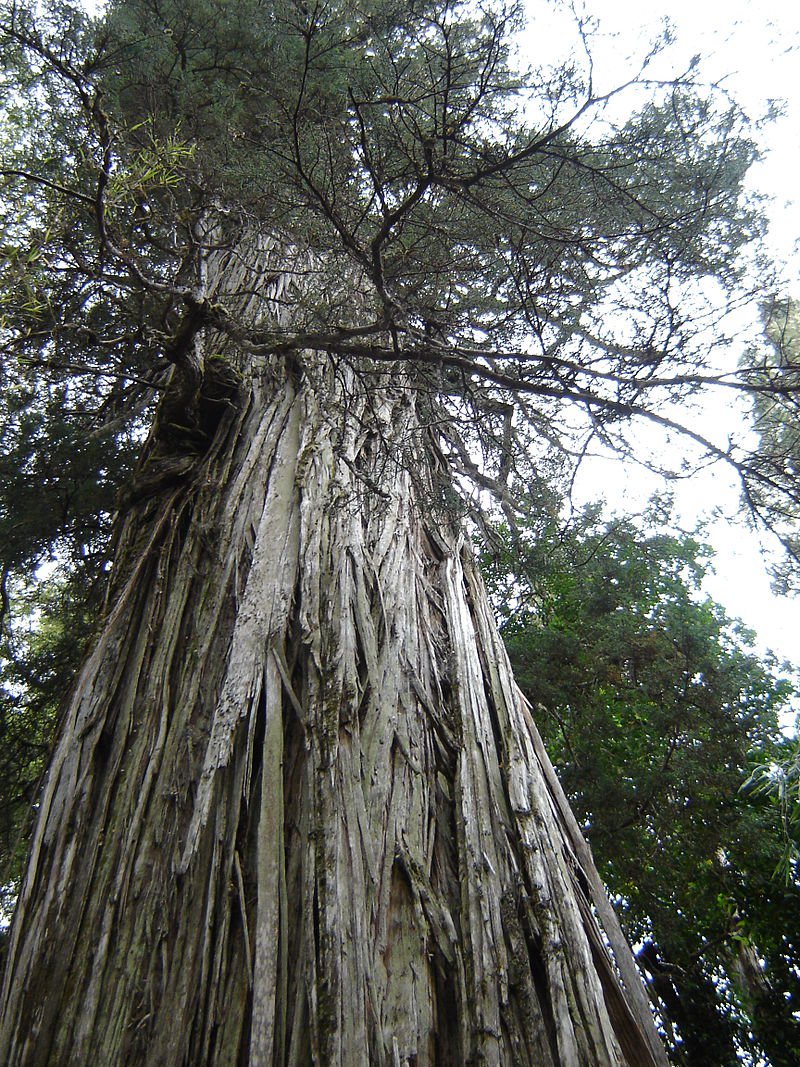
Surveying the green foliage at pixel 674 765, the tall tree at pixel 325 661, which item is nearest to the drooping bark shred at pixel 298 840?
the tall tree at pixel 325 661

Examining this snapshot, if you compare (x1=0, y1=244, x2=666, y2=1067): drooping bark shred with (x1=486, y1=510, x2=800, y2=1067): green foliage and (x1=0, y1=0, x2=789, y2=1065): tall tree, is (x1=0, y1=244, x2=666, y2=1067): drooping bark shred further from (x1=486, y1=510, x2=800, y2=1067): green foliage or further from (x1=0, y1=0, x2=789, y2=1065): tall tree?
(x1=486, y1=510, x2=800, y2=1067): green foliage

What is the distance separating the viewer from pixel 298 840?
1709mm

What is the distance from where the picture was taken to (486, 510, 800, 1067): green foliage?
3576 mm

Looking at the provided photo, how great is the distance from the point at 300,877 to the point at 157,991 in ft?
1.20

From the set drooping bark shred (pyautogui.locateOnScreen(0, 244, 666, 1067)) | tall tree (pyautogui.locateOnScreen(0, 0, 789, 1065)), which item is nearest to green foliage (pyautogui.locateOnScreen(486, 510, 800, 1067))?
tall tree (pyautogui.locateOnScreen(0, 0, 789, 1065))

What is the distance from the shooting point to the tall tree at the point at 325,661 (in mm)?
1500

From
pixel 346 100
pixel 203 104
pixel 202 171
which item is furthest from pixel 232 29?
pixel 346 100

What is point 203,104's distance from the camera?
14.9ft

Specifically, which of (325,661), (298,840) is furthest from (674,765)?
(298,840)

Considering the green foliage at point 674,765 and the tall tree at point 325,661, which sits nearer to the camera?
the tall tree at point 325,661

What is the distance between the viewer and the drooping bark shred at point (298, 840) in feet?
4.77

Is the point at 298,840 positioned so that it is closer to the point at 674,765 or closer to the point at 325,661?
the point at 325,661

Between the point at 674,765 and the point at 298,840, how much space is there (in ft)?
8.89

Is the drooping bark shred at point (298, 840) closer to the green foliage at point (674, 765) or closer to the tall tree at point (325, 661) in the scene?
the tall tree at point (325, 661)
